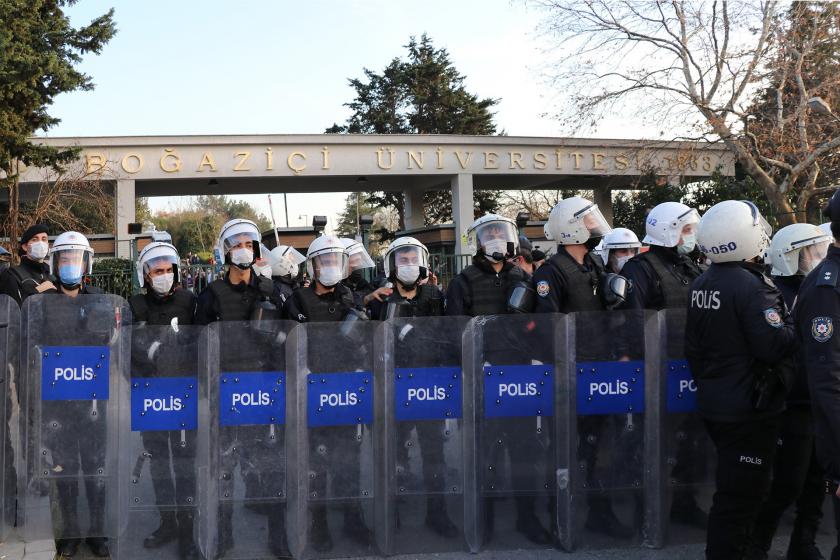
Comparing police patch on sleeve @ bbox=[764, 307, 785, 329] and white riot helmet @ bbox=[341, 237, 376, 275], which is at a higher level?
white riot helmet @ bbox=[341, 237, 376, 275]

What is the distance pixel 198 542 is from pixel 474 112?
35.5 meters

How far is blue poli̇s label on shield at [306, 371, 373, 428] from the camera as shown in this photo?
4309 mm

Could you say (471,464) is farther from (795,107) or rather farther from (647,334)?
(795,107)

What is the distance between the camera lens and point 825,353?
313 centimetres

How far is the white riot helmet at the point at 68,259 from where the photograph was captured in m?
5.39

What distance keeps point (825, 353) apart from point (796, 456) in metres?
1.37

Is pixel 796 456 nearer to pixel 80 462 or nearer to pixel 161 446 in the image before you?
pixel 161 446

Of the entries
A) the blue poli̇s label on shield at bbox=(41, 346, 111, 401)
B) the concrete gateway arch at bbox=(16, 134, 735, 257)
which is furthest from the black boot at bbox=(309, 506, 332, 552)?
the concrete gateway arch at bbox=(16, 134, 735, 257)

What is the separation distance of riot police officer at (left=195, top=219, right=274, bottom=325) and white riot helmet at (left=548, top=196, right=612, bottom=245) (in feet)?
6.92

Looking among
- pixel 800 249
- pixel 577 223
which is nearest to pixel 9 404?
pixel 577 223

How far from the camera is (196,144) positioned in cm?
2189

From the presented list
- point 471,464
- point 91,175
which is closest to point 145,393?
point 471,464

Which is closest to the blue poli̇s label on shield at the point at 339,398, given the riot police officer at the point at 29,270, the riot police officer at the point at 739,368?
the riot police officer at the point at 739,368

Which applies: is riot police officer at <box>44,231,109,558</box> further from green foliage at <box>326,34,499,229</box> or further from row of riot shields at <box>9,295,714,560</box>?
green foliage at <box>326,34,499,229</box>
